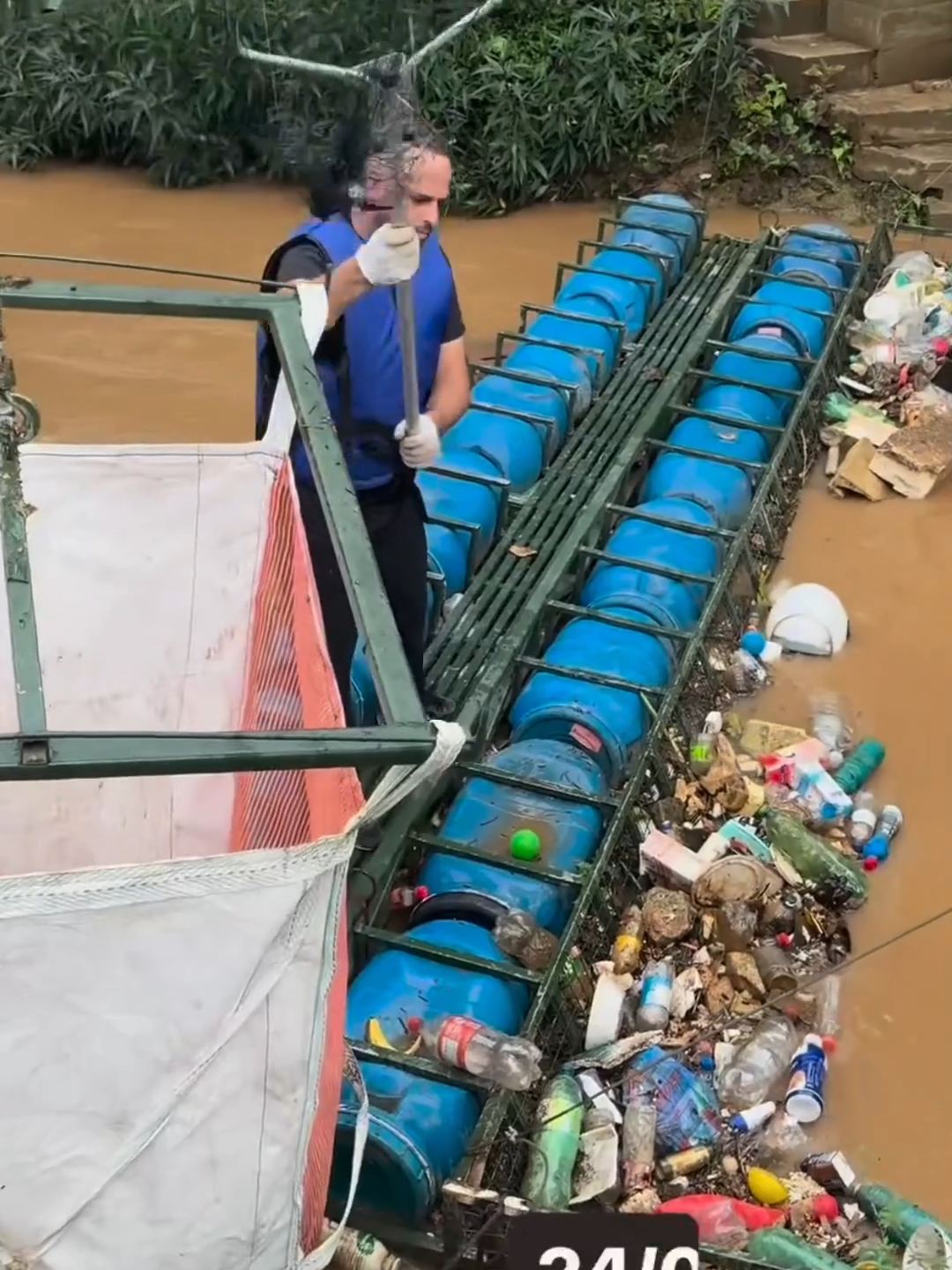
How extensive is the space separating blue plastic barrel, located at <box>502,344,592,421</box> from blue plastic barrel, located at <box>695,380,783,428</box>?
1.53 ft

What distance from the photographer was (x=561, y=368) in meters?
5.53

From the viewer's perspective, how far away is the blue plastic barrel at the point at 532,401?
17.1ft

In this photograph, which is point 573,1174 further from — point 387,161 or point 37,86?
point 37,86

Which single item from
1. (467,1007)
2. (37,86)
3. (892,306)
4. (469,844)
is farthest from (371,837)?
(37,86)

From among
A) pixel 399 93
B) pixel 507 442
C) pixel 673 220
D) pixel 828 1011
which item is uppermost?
pixel 399 93

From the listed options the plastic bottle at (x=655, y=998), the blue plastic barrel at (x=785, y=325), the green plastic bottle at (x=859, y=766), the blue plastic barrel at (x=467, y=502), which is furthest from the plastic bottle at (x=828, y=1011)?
the blue plastic barrel at (x=785, y=325)

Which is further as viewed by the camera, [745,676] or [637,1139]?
[745,676]

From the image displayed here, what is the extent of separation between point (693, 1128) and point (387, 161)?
2.11 metres

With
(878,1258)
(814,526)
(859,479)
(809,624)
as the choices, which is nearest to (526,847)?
(878,1258)

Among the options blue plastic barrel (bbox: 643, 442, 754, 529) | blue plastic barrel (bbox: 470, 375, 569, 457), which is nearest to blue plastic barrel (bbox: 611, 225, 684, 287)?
blue plastic barrel (bbox: 470, 375, 569, 457)

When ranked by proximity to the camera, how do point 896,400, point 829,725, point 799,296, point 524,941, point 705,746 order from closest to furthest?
point 524,941
point 705,746
point 829,725
point 896,400
point 799,296

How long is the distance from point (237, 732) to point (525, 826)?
2057 mm

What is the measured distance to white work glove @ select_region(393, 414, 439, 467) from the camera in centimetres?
306

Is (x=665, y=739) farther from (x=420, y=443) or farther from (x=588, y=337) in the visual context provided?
(x=588, y=337)
